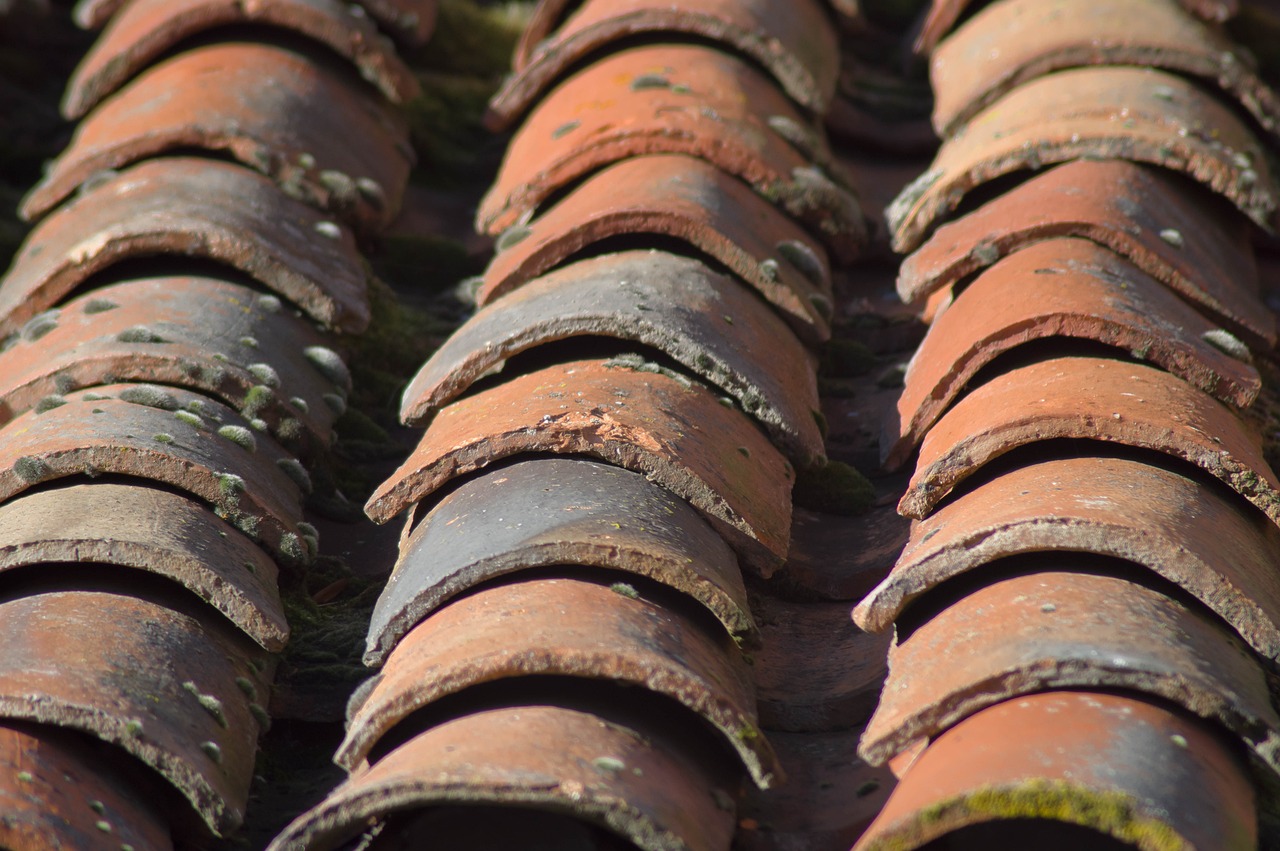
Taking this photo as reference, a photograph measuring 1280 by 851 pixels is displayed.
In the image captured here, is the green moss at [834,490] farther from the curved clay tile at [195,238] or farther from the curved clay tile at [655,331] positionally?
the curved clay tile at [195,238]

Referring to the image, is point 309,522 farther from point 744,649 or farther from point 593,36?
point 593,36

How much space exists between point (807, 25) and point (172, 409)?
2.37m

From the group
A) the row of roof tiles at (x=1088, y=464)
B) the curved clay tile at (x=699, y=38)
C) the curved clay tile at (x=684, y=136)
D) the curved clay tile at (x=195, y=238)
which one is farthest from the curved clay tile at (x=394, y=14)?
the row of roof tiles at (x=1088, y=464)

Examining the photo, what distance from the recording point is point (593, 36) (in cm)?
372

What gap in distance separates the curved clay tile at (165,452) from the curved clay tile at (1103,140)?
162 centimetres

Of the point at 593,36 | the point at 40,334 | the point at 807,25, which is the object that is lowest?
the point at 40,334

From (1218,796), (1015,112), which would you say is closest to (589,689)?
(1218,796)

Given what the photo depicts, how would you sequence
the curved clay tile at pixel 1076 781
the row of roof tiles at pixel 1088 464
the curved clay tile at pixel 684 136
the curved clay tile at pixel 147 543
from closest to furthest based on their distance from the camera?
1. the curved clay tile at pixel 1076 781
2. the row of roof tiles at pixel 1088 464
3. the curved clay tile at pixel 147 543
4. the curved clay tile at pixel 684 136

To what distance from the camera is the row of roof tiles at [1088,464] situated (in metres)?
1.85

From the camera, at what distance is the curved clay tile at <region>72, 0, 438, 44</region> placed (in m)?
4.12

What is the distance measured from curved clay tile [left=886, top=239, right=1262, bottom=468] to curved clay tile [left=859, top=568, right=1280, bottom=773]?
0.59 m

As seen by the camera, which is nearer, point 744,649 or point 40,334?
point 744,649

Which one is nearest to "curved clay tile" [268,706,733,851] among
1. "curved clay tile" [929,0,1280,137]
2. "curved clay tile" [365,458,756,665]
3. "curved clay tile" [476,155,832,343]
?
"curved clay tile" [365,458,756,665]

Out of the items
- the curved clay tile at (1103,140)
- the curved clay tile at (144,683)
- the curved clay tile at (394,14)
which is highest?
the curved clay tile at (394,14)
